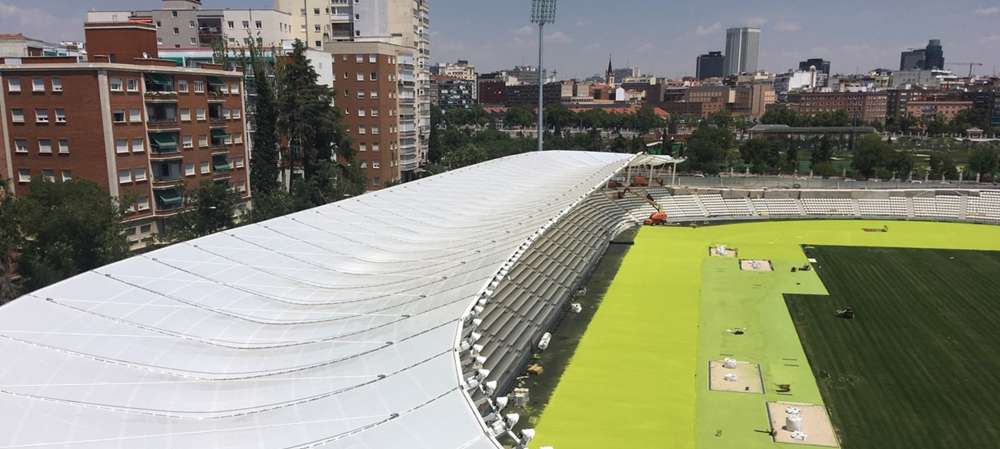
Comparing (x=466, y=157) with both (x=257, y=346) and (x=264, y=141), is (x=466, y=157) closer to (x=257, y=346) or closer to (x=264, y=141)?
(x=264, y=141)

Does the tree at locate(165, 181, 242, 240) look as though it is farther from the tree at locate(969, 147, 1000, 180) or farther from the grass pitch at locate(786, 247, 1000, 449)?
the tree at locate(969, 147, 1000, 180)

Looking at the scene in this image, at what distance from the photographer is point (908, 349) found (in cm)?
3122

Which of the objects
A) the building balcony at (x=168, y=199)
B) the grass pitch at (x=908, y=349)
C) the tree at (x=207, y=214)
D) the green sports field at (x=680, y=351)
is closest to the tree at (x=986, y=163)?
the green sports field at (x=680, y=351)

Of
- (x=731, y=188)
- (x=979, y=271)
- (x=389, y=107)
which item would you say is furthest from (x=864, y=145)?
(x=389, y=107)

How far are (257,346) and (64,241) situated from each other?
2316cm

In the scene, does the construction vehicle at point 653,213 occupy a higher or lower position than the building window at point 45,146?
lower

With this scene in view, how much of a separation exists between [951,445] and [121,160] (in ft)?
161

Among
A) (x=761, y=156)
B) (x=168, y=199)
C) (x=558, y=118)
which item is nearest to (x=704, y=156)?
(x=761, y=156)

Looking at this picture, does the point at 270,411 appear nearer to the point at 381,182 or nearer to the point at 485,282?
the point at 485,282

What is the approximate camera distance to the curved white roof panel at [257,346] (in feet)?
44.2

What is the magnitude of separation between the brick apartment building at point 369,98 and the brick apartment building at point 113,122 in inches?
1115

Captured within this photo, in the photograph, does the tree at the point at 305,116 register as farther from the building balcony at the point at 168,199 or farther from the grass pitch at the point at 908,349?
the grass pitch at the point at 908,349

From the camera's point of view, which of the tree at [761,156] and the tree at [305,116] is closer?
the tree at [305,116]

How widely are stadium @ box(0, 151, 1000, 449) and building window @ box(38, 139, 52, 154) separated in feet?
84.9
